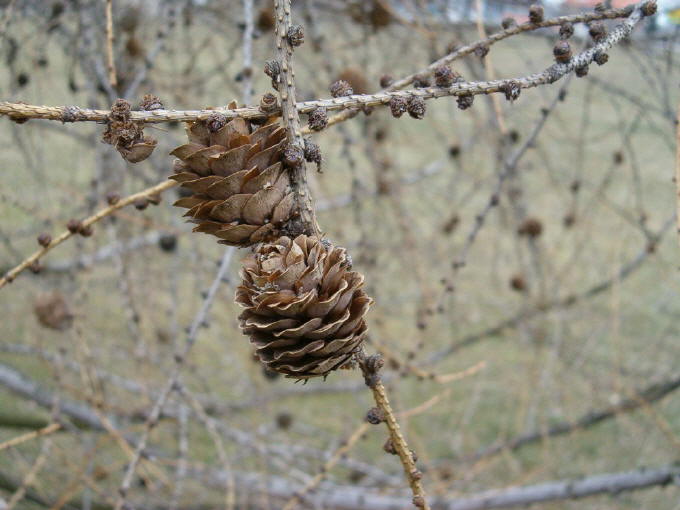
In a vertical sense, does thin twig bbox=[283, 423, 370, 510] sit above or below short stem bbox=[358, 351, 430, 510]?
above

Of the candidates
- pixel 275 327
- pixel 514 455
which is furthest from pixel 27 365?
pixel 275 327

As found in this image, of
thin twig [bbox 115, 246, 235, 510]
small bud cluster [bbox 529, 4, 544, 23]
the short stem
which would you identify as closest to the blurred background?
thin twig [bbox 115, 246, 235, 510]

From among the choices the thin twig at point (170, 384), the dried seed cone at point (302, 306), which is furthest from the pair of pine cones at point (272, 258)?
the thin twig at point (170, 384)

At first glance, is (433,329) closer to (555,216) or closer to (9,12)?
(555,216)

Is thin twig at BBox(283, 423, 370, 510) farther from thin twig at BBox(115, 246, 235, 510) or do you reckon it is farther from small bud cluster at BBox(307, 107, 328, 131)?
small bud cluster at BBox(307, 107, 328, 131)

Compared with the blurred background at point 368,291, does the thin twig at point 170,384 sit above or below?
below

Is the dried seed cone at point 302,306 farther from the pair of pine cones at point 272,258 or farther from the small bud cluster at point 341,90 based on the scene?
the small bud cluster at point 341,90
